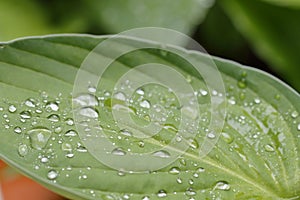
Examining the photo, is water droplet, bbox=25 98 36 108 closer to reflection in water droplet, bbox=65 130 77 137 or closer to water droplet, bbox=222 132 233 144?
reflection in water droplet, bbox=65 130 77 137

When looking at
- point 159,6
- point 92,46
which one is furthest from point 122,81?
point 159,6

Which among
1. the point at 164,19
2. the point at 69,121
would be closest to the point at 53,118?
Answer: the point at 69,121

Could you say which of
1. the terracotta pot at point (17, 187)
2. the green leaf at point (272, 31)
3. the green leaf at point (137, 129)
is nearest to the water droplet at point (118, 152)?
the green leaf at point (137, 129)

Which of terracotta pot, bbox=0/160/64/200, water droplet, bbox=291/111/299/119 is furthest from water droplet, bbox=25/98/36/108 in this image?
terracotta pot, bbox=0/160/64/200

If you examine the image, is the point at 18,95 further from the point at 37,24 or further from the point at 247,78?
the point at 37,24

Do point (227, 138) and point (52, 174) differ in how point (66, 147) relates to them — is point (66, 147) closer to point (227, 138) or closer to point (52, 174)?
point (52, 174)

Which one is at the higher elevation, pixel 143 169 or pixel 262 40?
pixel 262 40
